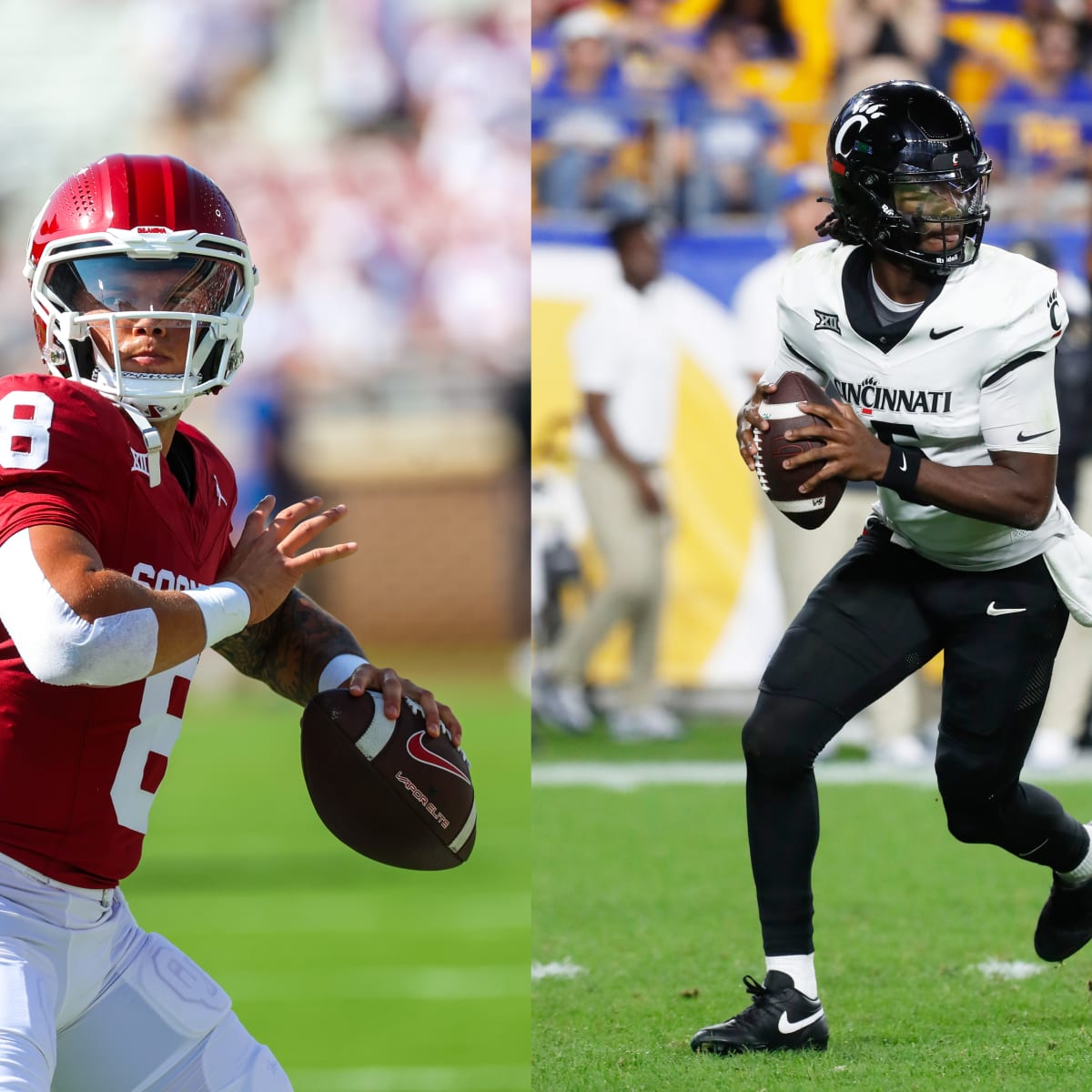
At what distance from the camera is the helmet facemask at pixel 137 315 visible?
8.55 feet

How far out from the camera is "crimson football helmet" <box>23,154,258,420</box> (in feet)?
8.59

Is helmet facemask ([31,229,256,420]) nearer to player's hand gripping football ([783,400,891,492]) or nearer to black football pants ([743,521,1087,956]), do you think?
player's hand gripping football ([783,400,891,492])

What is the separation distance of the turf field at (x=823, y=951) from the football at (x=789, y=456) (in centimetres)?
98

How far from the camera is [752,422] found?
10.4 feet

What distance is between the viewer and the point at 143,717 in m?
2.57

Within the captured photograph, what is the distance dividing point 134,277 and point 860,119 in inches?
52.3

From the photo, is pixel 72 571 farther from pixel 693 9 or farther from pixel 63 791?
pixel 693 9

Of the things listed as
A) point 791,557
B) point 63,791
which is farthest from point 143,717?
point 791,557

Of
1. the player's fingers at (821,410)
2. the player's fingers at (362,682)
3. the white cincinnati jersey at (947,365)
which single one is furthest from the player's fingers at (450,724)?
the white cincinnati jersey at (947,365)

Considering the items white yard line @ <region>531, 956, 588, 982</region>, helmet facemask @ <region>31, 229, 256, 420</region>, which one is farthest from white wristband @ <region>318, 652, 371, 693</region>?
white yard line @ <region>531, 956, 588, 982</region>

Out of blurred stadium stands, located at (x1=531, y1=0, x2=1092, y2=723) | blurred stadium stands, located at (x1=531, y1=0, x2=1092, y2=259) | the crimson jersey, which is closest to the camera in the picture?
the crimson jersey

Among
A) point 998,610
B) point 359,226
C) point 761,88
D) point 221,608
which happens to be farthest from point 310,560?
point 359,226

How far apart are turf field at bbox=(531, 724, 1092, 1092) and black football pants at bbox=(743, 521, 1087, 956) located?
1.06 feet

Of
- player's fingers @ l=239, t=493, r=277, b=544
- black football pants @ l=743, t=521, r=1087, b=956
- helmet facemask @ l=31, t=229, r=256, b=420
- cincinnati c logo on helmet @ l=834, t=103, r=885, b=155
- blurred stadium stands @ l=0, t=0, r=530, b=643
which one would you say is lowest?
blurred stadium stands @ l=0, t=0, r=530, b=643
